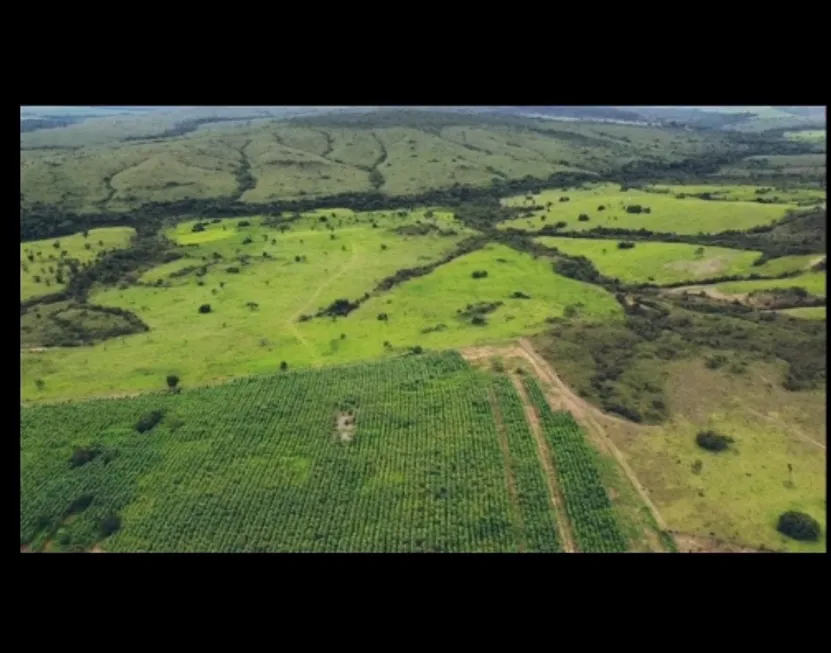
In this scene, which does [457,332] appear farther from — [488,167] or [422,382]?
Answer: [488,167]

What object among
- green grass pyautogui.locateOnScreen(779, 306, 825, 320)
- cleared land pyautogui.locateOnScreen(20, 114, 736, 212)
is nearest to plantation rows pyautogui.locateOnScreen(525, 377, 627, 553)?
green grass pyautogui.locateOnScreen(779, 306, 825, 320)

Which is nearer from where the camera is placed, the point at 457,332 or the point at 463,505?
the point at 463,505

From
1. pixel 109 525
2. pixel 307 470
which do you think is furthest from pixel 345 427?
pixel 109 525

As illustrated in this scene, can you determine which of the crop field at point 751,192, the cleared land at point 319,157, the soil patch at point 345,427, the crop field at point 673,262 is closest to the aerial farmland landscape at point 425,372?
the soil patch at point 345,427

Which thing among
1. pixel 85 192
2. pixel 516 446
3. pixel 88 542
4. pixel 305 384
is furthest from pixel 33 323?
pixel 85 192

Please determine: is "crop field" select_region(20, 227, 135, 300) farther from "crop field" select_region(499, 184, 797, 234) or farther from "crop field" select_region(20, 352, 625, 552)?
"crop field" select_region(499, 184, 797, 234)

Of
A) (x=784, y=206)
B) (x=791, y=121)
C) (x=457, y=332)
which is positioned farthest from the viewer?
(x=791, y=121)

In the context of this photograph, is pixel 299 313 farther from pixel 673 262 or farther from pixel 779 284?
pixel 779 284
